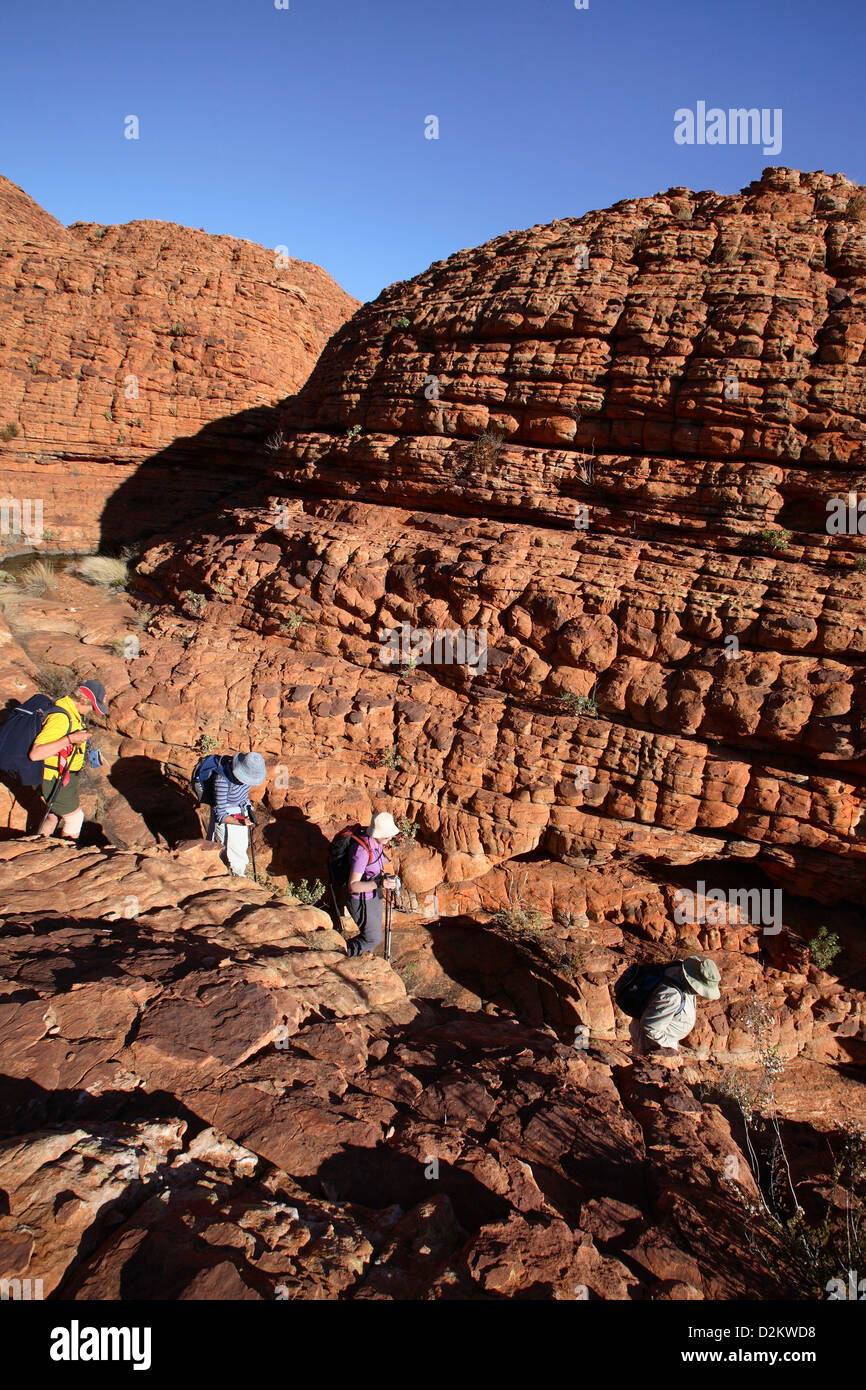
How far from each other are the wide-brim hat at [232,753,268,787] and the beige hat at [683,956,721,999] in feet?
12.9

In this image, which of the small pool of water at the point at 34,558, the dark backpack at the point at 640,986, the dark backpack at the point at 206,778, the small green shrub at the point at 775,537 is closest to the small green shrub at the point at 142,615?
the small pool of water at the point at 34,558

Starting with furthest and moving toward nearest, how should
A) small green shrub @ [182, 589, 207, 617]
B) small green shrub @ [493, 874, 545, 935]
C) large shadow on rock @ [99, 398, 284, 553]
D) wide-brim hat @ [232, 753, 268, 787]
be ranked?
large shadow on rock @ [99, 398, 284, 553] < small green shrub @ [182, 589, 207, 617] < small green shrub @ [493, 874, 545, 935] < wide-brim hat @ [232, 753, 268, 787]

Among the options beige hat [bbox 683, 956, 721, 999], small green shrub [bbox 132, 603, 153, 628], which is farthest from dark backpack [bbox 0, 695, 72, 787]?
beige hat [bbox 683, 956, 721, 999]

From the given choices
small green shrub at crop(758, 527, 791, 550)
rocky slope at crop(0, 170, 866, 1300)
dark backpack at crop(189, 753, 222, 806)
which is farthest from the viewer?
small green shrub at crop(758, 527, 791, 550)

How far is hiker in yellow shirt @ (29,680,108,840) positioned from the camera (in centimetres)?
579

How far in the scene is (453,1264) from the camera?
91.6 inches

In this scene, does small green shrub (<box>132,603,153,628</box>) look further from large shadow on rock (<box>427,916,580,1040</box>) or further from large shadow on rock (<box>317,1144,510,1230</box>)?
large shadow on rock (<box>317,1144,510,1230</box>)

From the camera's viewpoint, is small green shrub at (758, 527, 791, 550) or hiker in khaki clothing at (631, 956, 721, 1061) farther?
small green shrub at (758, 527, 791, 550)

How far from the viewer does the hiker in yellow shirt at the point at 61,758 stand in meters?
5.79

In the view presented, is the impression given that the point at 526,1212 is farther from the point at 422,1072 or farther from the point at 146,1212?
the point at 146,1212

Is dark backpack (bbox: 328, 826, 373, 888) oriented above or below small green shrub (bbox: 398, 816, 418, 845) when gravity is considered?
above
